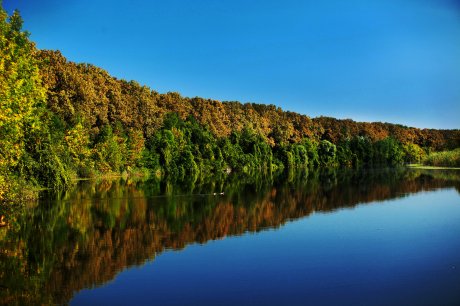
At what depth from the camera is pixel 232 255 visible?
44.8 feet

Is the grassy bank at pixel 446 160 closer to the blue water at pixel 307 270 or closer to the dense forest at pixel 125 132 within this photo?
the dense forest at pixel 125 132

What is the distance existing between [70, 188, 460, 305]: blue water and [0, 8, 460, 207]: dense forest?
9.35 metres

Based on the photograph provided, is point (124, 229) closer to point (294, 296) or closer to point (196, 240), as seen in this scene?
point (196, 240)

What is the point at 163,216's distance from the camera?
21.0 m

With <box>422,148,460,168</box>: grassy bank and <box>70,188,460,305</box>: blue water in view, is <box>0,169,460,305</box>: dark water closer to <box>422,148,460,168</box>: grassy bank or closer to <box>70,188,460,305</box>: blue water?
<box>70,188,460,305</box>: blue water

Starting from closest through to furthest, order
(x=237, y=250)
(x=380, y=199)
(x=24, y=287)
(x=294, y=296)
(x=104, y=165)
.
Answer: (x=294, y=296)
(x=24, y=287)
(x=237, y=250)
(x=380, y=199)
(x=104, y=165)

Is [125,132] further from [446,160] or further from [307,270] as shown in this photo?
[307,270]

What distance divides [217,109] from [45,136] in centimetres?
5856

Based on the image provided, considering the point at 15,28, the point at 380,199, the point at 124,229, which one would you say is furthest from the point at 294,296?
the point at 15,28

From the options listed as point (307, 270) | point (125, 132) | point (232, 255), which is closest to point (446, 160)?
point (125, 132)

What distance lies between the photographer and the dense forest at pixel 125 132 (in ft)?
70.0

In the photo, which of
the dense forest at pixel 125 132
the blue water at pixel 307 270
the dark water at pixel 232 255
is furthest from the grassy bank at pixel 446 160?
the blue water at pixel 307 270

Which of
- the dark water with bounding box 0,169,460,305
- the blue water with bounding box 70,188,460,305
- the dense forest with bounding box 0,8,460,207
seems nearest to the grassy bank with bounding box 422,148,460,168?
the dense forest with bounding box 0,8,460,207

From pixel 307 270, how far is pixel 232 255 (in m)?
2.52
